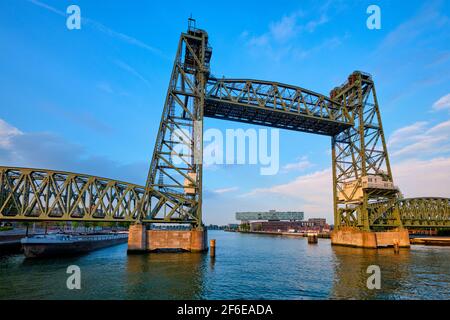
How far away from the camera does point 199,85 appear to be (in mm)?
48406

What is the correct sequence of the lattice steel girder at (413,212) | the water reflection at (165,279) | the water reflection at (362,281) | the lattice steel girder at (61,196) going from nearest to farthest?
the water reflection at (165,279) → the water reflection at (362,281) → the lattice steel girder at (61,196) → the lattice steel girder at (413,212)

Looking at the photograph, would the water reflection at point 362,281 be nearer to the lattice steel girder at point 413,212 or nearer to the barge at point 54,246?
the lattice steel girder at point 413,212

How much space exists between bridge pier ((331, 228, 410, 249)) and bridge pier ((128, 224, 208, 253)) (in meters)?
32.2

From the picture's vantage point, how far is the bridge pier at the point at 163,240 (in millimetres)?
40688

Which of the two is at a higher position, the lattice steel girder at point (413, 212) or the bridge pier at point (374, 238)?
the lattice steel girder at point (413, 212)

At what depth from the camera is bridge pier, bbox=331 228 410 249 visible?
5403 cm

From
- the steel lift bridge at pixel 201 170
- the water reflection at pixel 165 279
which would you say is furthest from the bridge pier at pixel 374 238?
the water reflection at pixel 165 279

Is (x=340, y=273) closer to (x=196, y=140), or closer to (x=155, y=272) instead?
(x=155, y=272)

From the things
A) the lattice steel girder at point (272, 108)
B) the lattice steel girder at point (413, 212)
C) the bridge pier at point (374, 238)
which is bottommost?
the bridge pier at point (374, 238)

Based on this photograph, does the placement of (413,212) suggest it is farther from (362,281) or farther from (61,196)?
(61,196)

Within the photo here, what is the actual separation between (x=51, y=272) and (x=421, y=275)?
3545 cm

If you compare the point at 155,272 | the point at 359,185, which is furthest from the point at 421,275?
the point at 359,185

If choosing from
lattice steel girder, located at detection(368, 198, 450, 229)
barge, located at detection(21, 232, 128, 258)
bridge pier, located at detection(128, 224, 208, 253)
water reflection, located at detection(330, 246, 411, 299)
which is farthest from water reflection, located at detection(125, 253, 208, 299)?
lattice steel girder, located at detection(368, 198, 450, 229)

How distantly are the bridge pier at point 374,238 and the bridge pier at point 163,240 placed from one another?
32.2 m
